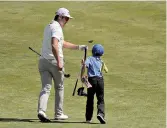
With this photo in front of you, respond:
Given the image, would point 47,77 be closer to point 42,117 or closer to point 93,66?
point 42,117

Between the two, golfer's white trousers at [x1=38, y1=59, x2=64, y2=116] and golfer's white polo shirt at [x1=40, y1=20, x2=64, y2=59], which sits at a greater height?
golfer's white polo shirt at [x1=40, y1=20, x2=64, y2=59]

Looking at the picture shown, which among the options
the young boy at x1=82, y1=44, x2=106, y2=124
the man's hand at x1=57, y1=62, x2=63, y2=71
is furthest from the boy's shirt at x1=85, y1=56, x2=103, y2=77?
the man's hand at x1=57, y1=62, x2=63, y2=71

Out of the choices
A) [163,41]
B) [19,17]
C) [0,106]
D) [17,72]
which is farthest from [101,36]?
[0,106]

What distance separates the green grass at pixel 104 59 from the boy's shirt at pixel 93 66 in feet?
2.71

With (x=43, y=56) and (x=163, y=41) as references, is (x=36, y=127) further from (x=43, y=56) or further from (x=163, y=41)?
(x=163, y=41)

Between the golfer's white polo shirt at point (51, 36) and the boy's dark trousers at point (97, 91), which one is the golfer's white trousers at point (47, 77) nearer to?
the golfer's white polo shirt at point (51, 36)

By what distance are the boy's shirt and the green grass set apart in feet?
2.71

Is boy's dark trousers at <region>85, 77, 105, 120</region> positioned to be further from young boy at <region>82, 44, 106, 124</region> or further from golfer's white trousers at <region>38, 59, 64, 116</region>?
golfer's white trousers at <region>38, 59, 64, 116</region>

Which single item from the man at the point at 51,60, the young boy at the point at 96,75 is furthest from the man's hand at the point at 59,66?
the young boy at the point at 96,75

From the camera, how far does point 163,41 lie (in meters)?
19.6

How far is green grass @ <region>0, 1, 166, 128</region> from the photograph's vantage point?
11234 millimetres

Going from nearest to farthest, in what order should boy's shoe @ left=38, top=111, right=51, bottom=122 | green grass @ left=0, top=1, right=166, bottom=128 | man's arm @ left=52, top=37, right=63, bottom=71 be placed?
man's arm @ left=52, top=37, right=63, bottom=71
boy's shoe @ left=38, top=111, right=51, bottom=122
green grass @ left=0, top=1, right=166, bottom=128

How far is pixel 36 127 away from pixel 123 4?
15276mm

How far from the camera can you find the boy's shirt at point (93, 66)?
9.82 metres
